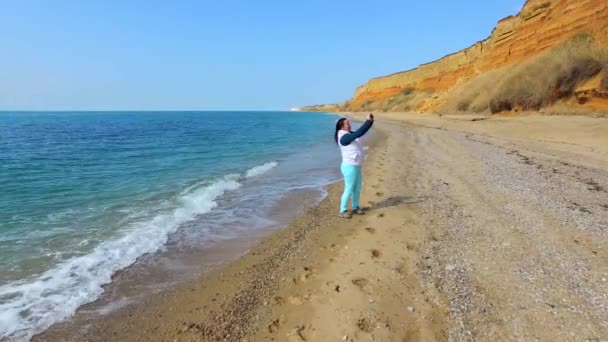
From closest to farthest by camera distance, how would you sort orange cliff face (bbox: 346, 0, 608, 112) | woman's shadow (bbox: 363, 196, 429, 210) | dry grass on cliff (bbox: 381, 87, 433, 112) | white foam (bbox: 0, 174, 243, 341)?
1. white foam (bbox: 0, 174, 243, 341)
2. woman's shadow (bbox: 363, 196, 429, 210)
3. orange cliff face (bbox: 346, 0, 608, 112)
4. dry grass on cliff (bbox: 381, 87, 433, 112)

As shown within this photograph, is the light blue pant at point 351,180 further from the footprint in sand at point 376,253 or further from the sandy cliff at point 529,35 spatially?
the sandy cliff at point 529,35

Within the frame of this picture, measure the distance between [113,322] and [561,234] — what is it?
6.54 metres

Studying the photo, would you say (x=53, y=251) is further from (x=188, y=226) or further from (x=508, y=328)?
(x=508, y=328)

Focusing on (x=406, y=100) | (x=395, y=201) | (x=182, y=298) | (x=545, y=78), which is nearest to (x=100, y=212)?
(x=182, y=298)

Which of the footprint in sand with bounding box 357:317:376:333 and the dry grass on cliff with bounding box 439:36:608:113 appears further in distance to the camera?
the dry grass on cliff with bounding box 439:36:608:113

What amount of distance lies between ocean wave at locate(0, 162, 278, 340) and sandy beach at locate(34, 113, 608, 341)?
0.36 m

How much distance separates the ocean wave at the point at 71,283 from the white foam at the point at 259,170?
6085 mm

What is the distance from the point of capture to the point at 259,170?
599 inches

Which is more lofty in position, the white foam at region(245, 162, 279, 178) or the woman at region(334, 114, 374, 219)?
the woman at region(334, 114, 374, 219)

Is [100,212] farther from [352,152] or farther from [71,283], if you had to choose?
[352,152]

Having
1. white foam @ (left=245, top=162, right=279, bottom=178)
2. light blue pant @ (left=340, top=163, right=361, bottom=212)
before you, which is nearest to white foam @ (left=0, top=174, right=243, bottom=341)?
light blue pant @ (left=340, top=163, right=361, bottom=212)

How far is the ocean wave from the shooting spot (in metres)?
4.17

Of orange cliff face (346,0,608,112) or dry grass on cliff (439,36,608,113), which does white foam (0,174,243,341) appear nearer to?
dry grass on cliff (439,36,608,113)

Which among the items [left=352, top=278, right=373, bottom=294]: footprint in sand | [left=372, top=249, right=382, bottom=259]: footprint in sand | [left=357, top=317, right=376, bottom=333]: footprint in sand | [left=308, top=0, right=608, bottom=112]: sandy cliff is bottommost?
[left=372, top=249, right=382, bottom=259]: footprint in sand
